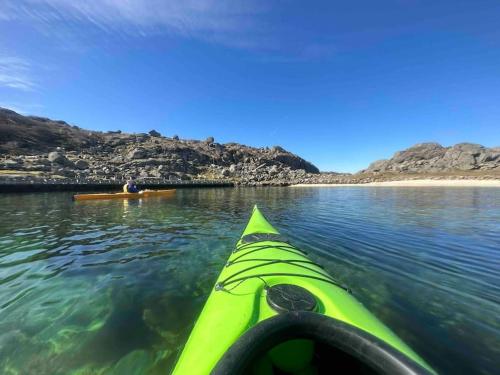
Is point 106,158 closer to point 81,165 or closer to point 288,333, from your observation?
point 81,165

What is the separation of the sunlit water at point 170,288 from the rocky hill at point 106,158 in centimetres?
4534

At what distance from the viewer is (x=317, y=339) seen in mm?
2480

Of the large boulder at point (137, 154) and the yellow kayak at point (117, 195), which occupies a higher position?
the large boulder at point (137, 154)

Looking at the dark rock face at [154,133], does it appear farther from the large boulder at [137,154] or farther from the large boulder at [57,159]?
the large boulder at [57,159]

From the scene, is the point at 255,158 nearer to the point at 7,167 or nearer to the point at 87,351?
the point at 7,167

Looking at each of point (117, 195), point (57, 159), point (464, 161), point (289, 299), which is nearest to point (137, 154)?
point (57, 159)

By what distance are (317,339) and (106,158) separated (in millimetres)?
93949

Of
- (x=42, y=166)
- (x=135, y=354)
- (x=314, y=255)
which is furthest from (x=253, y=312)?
(x=42, y=166)

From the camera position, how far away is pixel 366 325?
2.76 m

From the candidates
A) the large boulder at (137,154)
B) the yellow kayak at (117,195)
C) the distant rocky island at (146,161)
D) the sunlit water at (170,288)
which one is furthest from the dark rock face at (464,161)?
the large boulder at (137,154)

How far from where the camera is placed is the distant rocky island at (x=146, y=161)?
57.8 metres

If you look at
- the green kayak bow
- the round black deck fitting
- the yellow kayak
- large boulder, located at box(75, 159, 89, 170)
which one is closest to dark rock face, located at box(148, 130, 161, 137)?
large boulder, located at box(75, 159, 89, 170)

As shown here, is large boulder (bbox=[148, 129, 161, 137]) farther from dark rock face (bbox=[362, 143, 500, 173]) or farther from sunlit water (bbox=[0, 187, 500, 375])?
sunlit water (bbox=[0, 187, 500, 375])

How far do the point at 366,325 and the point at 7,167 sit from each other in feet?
225
